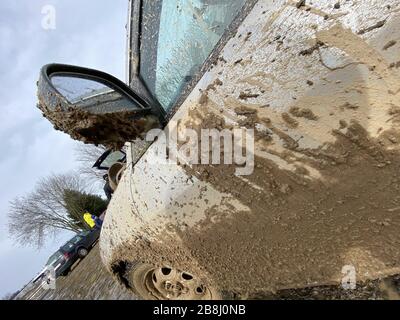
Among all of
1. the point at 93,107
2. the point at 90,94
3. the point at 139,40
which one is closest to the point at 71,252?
the point at 139,40

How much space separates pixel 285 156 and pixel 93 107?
2.70 feet

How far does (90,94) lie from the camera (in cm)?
175

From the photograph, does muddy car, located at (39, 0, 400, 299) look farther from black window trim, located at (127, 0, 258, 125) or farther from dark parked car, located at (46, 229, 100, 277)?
dark parked car, located at (46, 229, 100, 277)

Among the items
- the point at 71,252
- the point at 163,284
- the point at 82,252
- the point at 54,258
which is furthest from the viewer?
the point at 54,258

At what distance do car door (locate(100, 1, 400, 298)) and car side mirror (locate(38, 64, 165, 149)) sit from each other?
130mm

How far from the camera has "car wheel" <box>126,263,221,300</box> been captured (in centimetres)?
229

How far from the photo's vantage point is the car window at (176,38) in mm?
1637

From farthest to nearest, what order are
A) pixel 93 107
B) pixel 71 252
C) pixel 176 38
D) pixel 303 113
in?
pixel 71 252 < pixel 176 38 < pixel 93 107 < pixel 303 113

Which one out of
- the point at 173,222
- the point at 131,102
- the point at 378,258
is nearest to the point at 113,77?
the point at 131,102

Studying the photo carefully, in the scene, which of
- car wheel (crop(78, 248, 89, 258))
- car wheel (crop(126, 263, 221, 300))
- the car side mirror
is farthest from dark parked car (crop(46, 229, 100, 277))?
the car side mirror

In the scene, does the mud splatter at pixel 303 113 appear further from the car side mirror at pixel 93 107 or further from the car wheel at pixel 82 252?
the car wheel at pixel 82 252

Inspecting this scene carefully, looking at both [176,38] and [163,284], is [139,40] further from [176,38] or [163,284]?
[163,284]

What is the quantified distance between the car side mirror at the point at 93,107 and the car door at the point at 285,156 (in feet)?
0.43

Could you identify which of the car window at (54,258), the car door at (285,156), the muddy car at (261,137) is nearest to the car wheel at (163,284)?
the muddy car at (261,137)
